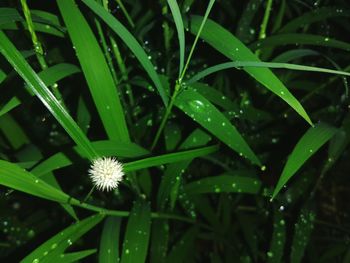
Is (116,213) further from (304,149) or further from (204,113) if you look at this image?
(304,149)

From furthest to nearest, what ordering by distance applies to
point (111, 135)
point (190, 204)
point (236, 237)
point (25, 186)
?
1. point (236, 237)
2. point (190, 204)
3. point (111, 135)
4. point (25, 186)

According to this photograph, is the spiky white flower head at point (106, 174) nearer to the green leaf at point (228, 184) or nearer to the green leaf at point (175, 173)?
the green leaf at point (175, 173)

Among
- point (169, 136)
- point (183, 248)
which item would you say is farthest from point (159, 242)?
point (169, 136)

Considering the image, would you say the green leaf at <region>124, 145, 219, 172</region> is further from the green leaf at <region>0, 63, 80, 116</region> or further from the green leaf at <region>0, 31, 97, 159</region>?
the green leaf at <region>0, 63, 80, 116</region>

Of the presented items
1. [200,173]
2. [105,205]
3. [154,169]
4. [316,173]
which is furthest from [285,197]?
[105,205]

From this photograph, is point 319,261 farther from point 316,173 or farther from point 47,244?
point 47,244

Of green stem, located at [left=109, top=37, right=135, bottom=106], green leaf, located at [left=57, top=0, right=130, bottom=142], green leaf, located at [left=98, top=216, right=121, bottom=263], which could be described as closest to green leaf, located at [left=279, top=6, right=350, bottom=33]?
green stem, located at [left=109, top=37, right=135, bottom=106]

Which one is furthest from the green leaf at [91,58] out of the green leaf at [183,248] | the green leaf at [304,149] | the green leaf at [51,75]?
the green leaf at [183,248]
